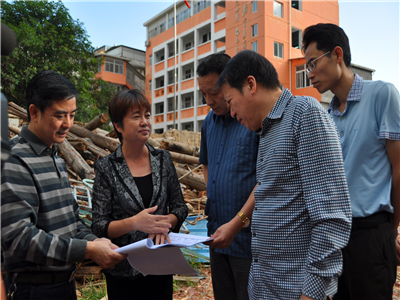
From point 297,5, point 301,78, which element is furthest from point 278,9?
point 301,78

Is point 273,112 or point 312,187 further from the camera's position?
point 273,112

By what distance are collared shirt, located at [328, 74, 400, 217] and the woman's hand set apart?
123cm

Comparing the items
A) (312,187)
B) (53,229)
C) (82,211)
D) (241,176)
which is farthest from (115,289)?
(82,211)

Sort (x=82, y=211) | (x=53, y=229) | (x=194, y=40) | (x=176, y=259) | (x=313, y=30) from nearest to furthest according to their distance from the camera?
(x=53, y=229)
(x=176, y=259)
(x=313, y=30)
(x=82, y=211)
(x=194, y=40)

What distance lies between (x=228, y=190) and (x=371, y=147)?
984 millimetres

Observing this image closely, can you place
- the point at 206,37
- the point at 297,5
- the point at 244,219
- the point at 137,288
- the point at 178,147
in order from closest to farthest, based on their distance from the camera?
the point at 244,219
the point at 137,288
the point at 178,147
the point at 297,5
the point at 206,37

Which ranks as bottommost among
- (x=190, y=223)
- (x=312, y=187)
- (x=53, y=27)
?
(x=190, y=223)

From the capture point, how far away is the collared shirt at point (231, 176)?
90.4 inches

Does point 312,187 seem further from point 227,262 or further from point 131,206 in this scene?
point 131,206

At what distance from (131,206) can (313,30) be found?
1805 millimetres

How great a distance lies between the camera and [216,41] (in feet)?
93.2

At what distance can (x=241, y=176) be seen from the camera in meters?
2.32

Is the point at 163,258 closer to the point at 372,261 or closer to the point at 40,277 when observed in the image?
the point at 40,277

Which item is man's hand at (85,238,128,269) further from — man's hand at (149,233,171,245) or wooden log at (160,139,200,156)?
wooden log at (160,139,200,156)
